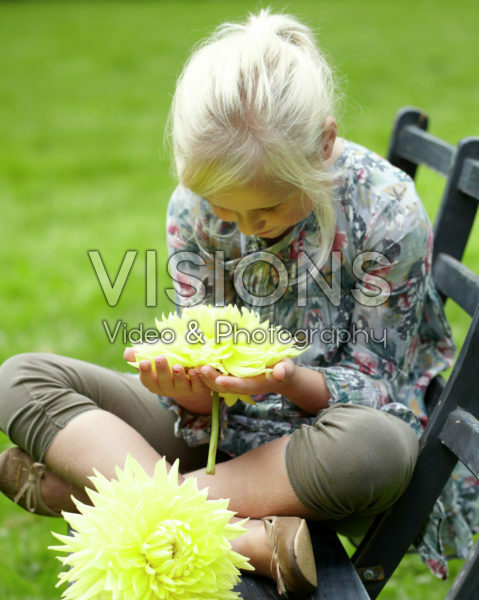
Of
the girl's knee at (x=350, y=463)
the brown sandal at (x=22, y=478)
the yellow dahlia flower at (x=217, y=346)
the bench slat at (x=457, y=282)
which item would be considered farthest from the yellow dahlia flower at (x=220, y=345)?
the bench slat at (x=457, y=282)

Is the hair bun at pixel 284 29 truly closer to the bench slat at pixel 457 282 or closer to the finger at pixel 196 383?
the bench slat at pixel 457 282

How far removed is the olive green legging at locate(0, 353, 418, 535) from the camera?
4.63ft

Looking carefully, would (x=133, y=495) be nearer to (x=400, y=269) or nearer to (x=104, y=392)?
(x=104, y=392)

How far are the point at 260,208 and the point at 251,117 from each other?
182 millimetres

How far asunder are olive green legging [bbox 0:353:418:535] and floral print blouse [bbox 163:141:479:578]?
0.27 ft

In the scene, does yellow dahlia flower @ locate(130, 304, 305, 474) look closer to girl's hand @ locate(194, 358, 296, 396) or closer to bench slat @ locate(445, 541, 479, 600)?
girl's hand @ locate(194, 358, 296, 396)

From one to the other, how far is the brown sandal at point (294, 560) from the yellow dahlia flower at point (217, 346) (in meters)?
0.18

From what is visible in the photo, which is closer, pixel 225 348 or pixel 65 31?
pixel 225 348

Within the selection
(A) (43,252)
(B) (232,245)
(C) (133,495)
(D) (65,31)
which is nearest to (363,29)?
(D) (65,31)

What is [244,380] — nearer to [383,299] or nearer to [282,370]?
[282,370]

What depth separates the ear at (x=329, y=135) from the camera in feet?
5.35

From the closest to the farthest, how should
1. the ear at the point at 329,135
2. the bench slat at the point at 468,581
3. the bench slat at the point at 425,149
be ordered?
the bench slat at the point at 468,581
the ear at the point at 329,135
the bench slat at the point at 425,149

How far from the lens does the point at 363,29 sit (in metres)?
8.17

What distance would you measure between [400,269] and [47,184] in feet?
13.2
